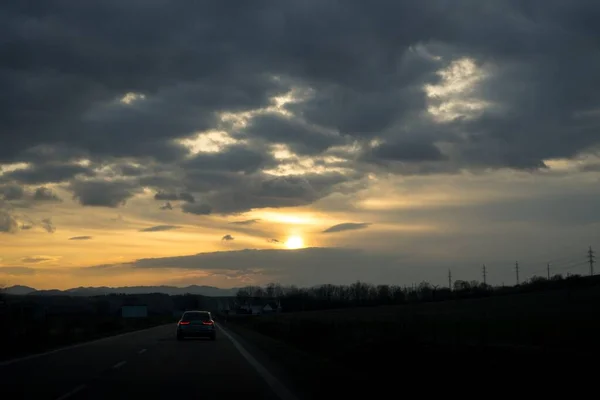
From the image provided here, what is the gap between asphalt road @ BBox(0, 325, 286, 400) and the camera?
47.2ft

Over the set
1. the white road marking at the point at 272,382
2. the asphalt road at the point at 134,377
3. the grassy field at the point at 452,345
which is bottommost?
the white road marking at the point at 272,382

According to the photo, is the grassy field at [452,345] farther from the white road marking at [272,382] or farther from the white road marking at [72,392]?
the white road marking at [72,392]

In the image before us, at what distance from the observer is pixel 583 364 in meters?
13.6

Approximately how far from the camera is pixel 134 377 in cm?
1767

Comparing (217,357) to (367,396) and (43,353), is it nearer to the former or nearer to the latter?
(43,353)

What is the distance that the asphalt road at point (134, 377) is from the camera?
14.4 metres

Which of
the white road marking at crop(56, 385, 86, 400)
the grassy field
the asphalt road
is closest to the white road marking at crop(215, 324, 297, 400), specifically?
the asphalt road

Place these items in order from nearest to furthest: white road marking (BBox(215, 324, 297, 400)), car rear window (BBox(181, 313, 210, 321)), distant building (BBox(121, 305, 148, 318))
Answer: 1. white road marking (BBox(215, 324, 297, 400))
2. car rear window (BBox(181, 313, 210, 321))
3. distant building (BBox(121, 305, 148, 318))

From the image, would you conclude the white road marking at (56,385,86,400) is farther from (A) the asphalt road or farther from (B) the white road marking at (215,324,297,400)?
(B) the white road marking at (215,324,297,400)

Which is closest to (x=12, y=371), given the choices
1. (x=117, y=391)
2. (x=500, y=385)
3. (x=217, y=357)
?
(x=117, y=391)

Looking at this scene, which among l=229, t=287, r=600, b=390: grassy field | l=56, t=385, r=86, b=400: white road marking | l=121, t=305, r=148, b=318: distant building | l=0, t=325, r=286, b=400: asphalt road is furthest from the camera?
l=121, t=305, r=148, b=318: distant building

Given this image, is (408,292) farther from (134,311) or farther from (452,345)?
(452,345)

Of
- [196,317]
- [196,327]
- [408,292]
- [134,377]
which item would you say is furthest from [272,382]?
[408,292]

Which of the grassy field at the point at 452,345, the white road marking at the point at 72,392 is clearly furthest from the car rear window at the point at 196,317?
the white road marking at the point at 72,392
